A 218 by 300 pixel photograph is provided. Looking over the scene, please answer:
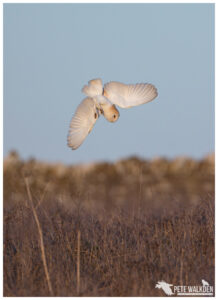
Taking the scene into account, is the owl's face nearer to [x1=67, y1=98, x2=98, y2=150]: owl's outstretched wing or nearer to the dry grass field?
[x1=67, y1=98, x2=98, y2=150]: owl's outstretched wing

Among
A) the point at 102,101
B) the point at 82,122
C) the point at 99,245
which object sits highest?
the point at 102,101

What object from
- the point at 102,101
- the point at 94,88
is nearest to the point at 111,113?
the point at 102,101

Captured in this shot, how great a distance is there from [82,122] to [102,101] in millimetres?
185

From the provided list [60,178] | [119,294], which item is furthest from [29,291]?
[60,178]

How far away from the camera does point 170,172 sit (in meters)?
16.2

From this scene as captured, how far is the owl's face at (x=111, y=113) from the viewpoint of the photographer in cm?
312

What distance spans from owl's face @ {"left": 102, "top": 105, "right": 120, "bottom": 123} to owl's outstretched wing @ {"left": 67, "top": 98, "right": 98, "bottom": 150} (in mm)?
56

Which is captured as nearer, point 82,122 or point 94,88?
point 82,122

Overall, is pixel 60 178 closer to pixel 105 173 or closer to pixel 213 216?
pixel 105 173

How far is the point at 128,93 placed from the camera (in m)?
3.30

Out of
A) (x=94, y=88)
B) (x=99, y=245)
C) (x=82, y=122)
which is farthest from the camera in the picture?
(x=99, y=245)

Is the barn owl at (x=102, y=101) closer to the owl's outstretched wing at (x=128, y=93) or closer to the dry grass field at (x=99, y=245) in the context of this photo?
the owl's outstretched wing at (x=128, y=93)

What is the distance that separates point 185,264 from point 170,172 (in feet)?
41.5

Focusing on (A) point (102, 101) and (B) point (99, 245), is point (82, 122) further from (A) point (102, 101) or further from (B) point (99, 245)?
(B) point (99, 245)
